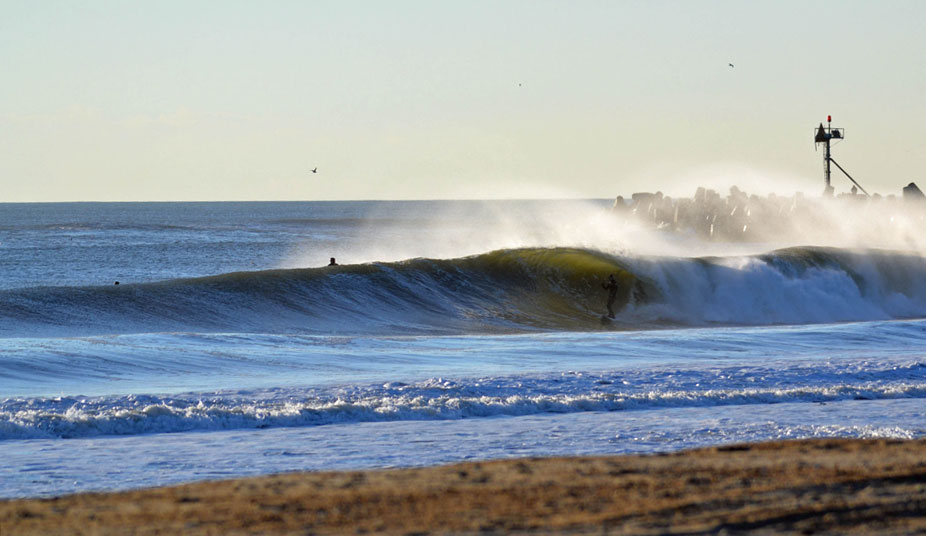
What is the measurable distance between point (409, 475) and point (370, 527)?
5.86 ft

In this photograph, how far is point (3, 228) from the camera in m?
105

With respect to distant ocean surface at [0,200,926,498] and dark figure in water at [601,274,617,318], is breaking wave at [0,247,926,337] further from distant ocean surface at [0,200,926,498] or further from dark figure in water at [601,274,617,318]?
dark figure in water at [601,274,617,318]

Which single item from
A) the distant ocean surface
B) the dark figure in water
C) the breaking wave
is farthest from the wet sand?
the dark figure in water

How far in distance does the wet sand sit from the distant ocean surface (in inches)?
30.9

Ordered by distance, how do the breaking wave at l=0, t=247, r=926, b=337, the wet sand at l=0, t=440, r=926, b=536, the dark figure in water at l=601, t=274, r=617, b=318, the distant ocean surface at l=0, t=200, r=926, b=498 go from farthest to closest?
1. the dark figure in water at l=601, t=274, r=617, b=318
2. the breaking wave at l=0, t=247, r=926, b=337
3. the distant ocean surface at l=0, t=200, r=926, b=498
4. the wet sand at l=0, t=440, r=926, b=536

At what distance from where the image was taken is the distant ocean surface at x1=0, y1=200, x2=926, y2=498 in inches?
405

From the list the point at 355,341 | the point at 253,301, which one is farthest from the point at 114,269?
the point at 355,341

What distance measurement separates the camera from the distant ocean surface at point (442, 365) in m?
10.3

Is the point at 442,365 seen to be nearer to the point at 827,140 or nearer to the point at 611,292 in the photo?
the point at 611,292

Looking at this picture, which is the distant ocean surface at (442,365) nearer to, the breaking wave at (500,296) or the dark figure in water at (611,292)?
the breaking wave at (500,296)

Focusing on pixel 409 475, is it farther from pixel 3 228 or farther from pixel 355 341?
pixel 3 228

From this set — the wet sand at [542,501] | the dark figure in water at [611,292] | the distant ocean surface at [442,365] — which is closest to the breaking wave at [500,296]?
the distant ocean surface at [442,365]

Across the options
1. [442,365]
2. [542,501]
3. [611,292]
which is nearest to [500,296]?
[611,292]

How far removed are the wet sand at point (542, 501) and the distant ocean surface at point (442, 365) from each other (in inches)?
30.9
